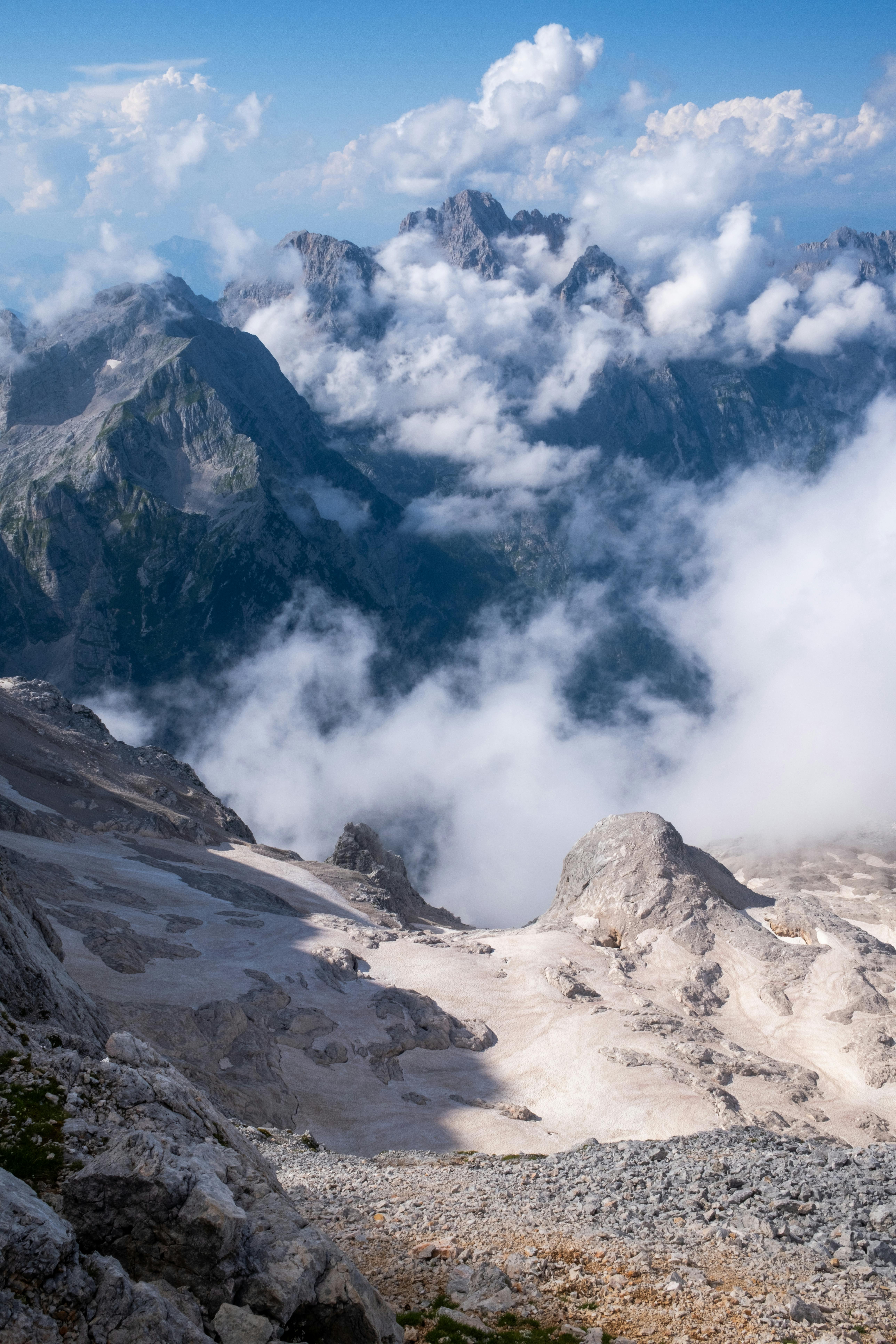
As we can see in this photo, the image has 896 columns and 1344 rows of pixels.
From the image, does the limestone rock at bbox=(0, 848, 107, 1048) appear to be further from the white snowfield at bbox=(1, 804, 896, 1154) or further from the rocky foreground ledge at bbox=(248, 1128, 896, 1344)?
the white snowfield at bbox=(1, 804, 896, 1154)

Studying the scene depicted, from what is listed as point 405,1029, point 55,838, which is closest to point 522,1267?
point 405,1029

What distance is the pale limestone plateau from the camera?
17.1 meters

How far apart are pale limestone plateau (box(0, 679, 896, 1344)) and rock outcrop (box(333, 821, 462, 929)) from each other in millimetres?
746

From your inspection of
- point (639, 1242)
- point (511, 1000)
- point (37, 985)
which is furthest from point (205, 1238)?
→ point (511, 1000)

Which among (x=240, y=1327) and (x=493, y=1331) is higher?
(x=240, y=1327)

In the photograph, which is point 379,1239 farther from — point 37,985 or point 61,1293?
point 37,985

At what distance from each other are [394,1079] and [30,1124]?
54425 mm

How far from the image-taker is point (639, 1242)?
25.9 meters

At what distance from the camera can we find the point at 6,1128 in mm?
17703

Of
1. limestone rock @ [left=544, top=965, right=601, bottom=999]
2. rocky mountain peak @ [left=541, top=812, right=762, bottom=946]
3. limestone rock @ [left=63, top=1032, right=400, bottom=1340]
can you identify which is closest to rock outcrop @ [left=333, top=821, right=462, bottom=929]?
rocky mountain peak @ [left=541, top=812, right=762, bottom=946]

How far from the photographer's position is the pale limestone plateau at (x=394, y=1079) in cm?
1709

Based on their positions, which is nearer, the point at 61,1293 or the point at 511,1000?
the point at 61,1293

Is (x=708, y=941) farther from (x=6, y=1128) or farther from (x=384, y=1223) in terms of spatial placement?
(x=6, y=1128)

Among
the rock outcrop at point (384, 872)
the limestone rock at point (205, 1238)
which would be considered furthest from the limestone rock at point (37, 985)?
the rock outcrop at point (384, 872)
